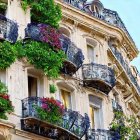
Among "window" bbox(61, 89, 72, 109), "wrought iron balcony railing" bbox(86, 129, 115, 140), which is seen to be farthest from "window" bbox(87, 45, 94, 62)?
"wrought iron balcony railing" bbox(86, 129, 115, 140)

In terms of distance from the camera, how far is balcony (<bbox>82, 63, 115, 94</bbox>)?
91.2 ft

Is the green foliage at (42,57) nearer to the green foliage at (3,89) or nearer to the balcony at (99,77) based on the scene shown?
the green foliage at (3,89)

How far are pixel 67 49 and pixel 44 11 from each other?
7.38 ft

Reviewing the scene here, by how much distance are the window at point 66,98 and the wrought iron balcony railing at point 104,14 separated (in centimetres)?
561

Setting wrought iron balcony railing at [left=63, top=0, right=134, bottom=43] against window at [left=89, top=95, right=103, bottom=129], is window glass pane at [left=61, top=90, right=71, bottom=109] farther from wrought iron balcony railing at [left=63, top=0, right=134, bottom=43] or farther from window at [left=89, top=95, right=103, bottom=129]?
wrought iron balcony railing at [left=63, top=0, right=134, bottom=43]

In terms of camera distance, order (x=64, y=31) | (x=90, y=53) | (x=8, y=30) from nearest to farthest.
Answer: (x=8, y=30) → (x=64, y=31) → (x=90, y=53)

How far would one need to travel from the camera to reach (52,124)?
23391mm

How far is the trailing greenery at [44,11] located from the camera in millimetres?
27750

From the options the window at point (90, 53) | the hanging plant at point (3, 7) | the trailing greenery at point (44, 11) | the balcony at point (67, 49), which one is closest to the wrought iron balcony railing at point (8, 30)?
the balcony at point (67, 49)

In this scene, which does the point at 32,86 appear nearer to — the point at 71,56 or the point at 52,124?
the point at 71,56

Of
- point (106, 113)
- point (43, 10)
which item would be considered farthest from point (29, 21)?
point (106, 113)

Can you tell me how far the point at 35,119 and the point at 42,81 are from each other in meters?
3.12

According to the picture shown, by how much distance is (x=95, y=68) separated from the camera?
2839cm

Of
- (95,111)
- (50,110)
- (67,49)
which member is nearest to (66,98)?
(95,111)
